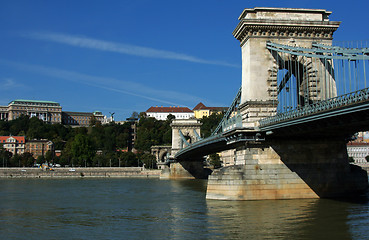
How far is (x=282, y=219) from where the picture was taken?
20.5m

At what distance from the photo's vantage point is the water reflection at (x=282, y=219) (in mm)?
17500

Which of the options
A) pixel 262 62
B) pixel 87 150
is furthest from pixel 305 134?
pixel 87 150

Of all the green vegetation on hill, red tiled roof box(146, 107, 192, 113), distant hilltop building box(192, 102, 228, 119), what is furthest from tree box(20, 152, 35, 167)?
distant hilltop building box(192, 102, 228, 119)

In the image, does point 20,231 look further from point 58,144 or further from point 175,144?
point 58,144

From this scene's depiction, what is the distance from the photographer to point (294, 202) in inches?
1020

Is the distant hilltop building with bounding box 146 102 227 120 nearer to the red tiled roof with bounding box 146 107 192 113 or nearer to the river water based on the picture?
the red tiled roof with bounding box 146 107 192 113

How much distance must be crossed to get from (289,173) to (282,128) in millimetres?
3412

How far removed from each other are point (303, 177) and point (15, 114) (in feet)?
536

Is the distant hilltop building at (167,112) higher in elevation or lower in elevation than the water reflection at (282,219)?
higher

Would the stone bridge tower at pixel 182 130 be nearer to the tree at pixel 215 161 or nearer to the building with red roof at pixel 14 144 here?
the tree at pixel 215 161

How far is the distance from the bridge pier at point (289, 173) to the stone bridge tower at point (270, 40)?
267 centimetres

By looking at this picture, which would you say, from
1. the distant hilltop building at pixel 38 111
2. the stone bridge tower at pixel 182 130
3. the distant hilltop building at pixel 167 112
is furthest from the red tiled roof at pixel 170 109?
the stone bridge tower at pixel 182 130

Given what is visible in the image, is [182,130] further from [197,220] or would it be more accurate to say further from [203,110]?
[203,110]

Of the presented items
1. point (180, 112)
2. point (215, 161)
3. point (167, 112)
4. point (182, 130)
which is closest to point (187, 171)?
point (182, 130)
